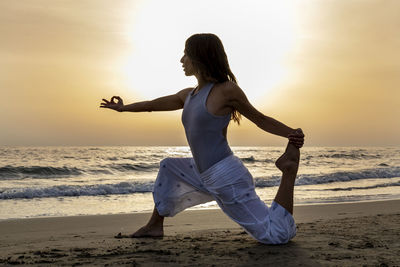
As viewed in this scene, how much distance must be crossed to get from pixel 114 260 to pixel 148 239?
3.42 ft

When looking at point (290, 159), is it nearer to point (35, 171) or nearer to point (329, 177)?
point (329, 177)

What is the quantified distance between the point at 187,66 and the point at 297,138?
44.0 inches

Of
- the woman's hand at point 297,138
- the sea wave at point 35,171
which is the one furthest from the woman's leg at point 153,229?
the sea wave at point 35,171

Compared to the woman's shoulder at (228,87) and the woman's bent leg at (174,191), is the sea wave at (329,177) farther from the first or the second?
the woman's shoulder at (228,87)

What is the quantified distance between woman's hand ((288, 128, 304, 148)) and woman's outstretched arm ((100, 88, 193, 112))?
1071 mm

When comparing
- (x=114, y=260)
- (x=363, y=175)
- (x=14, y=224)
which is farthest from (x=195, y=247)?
(x=363, y=175)

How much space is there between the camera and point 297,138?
12.4 feet

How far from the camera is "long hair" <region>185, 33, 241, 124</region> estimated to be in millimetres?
3812

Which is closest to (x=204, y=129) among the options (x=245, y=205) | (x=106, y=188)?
(x=245, y=205)

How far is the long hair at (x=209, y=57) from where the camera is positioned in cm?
381

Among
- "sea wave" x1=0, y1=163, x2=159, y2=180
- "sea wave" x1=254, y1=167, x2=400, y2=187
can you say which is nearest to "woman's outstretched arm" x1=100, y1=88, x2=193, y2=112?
"sea wave" x1=254, y1=167, x2=400, y2=187

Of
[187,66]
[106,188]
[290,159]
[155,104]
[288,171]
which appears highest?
[187,66]

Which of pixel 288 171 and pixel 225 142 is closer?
pixel 288 171

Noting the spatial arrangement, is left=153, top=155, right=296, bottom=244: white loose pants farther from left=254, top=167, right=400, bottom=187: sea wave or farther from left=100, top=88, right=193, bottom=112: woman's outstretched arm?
left=254, top=167, right=400, bottom=187: sea wave
